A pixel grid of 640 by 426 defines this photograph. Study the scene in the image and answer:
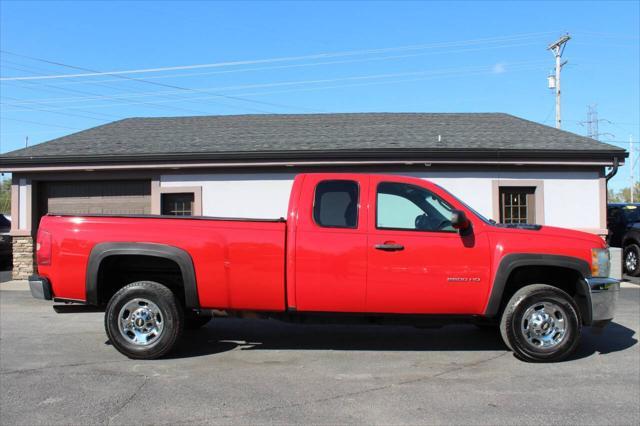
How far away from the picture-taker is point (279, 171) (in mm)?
11953

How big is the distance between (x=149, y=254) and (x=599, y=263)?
4.80 meters

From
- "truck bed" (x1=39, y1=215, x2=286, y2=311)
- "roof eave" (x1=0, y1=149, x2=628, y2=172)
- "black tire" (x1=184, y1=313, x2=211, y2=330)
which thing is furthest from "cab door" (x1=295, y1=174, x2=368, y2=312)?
"roof eave" (x1=0, y1=149, x2=628, y2=172)

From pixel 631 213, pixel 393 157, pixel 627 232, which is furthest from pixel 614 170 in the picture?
pixel 393 157

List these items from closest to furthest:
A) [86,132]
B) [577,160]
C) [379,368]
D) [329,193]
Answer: [379,368], [329,193], [577,160], [86,132]

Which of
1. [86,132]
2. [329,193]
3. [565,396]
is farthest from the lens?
[86,132]

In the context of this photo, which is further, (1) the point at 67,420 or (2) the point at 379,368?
(2) the point at 379,368

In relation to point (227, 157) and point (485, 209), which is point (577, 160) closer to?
point (485, 209)

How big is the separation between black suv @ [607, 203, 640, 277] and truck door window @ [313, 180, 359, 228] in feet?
34.0

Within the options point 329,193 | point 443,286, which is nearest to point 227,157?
point 329,193

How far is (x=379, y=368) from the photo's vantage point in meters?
5.23

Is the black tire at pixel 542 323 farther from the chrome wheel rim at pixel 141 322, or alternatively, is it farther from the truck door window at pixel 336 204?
the chrome wheel rim at pixel 141 322

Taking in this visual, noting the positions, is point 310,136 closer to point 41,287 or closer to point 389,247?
point 389,247

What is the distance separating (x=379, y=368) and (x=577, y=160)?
8706mm

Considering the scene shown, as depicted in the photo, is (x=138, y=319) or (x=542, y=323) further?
(x=138, y=319)
